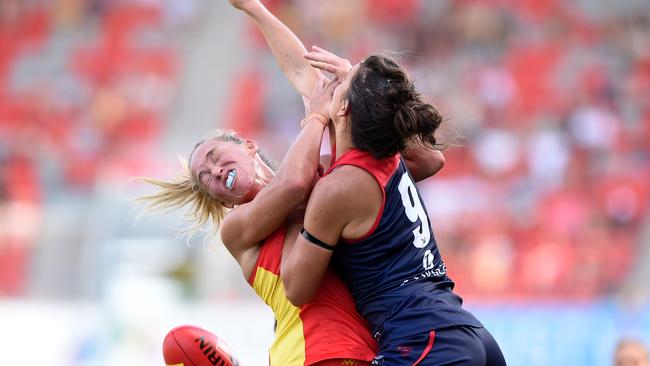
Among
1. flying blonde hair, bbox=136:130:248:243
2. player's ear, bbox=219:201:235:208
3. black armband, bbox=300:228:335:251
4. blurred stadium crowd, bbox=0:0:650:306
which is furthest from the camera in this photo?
blurred stadium crowd, bbox=0:0:650:306

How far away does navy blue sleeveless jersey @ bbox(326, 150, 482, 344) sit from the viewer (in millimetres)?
3945

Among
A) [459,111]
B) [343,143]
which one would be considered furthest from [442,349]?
[459,111]

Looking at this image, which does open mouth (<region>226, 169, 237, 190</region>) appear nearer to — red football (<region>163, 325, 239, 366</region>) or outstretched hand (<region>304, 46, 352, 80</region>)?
outstretched hand (<region>304, 46, 352, 80</region>)

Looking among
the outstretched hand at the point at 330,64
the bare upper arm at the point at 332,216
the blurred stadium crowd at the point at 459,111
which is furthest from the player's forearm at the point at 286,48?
the blurred stadium crowd at the point at 459,111

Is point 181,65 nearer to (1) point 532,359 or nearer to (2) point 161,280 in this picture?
(2) point 161,280

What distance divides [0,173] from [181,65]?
144 inches

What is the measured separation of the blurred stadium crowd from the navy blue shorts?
6.50m

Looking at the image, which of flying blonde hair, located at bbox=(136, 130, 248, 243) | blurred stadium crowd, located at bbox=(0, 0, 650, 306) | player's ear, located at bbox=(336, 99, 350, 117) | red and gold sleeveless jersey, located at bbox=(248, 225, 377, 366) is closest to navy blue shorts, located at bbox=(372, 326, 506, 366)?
red and gold sleeveless jersey, located at bbox=(248, 225, 377, 366)

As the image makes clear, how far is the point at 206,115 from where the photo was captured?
14656 mm

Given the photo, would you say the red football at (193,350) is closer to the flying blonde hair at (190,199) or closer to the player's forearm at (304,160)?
the flying blonde hair at (190,199)

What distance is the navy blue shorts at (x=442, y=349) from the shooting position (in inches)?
151

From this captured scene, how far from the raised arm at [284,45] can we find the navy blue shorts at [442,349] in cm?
133

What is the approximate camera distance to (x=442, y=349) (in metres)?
3.86

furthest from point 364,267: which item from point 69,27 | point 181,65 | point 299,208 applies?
point 69,27
